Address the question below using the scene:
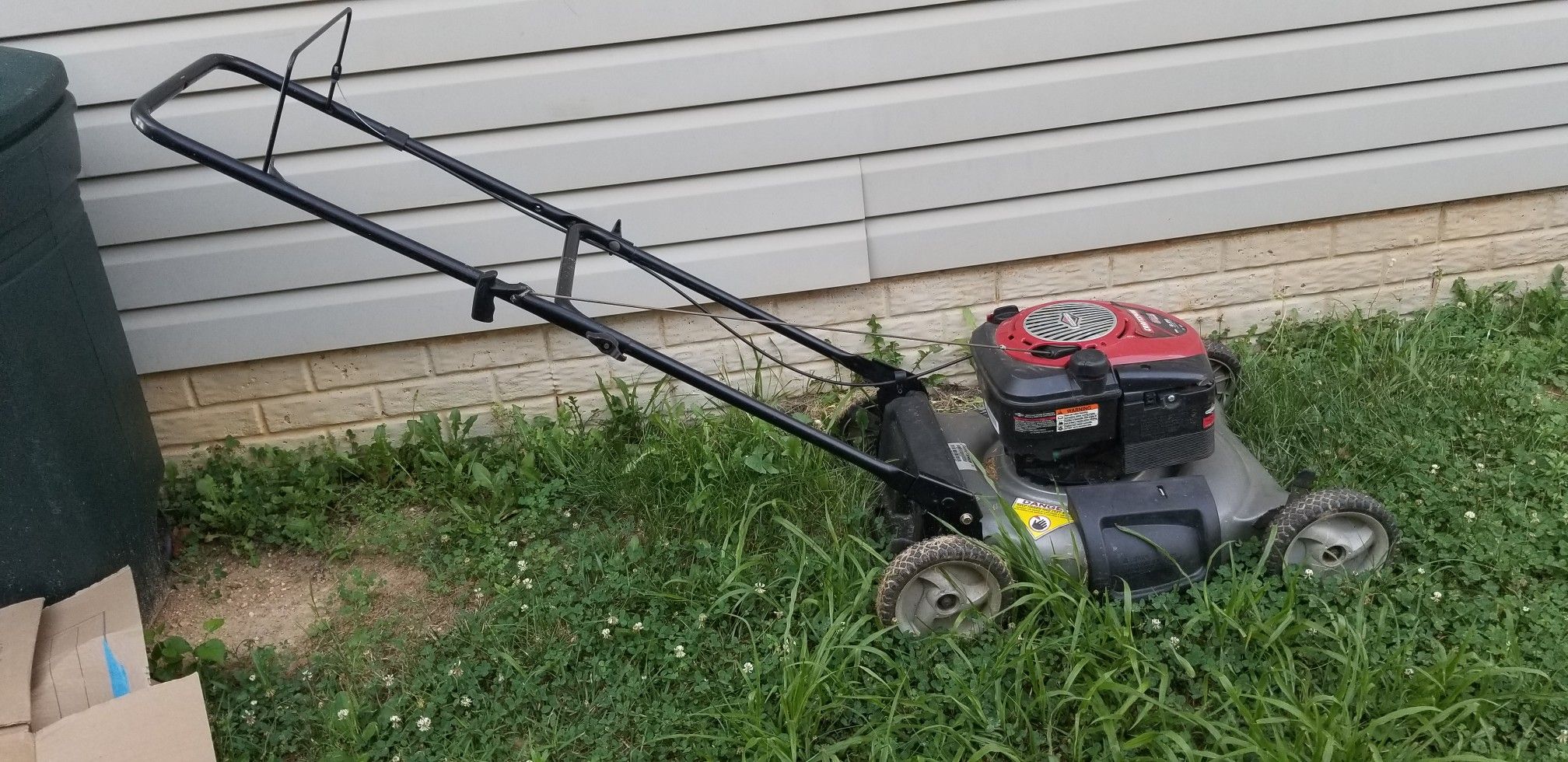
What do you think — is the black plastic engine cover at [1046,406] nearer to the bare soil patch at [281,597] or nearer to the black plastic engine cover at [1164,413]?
the black plastic engine cover at [1164,413]

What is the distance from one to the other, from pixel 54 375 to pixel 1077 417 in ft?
7.26

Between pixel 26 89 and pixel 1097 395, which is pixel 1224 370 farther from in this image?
pixel 26 89

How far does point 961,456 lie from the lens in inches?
117

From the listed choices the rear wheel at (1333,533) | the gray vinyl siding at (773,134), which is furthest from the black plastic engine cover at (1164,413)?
the gray vinyl siding at (773,134)

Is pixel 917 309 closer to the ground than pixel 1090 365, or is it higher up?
closer to the ground

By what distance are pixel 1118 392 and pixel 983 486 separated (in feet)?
1.23

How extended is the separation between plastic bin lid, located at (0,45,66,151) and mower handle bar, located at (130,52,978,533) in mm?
191

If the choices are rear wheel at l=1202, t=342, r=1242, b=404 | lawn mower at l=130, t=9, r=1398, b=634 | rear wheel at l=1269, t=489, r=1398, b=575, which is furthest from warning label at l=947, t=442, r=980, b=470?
rear wheel at l=1202, t=342, r=1242, b=404

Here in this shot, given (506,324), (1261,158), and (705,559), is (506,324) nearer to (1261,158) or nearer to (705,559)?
(705,559)

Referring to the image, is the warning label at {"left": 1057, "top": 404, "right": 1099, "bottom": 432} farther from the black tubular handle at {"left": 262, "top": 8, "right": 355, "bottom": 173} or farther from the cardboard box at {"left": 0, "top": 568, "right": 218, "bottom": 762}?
the cardboard box at {"left": 0, "top": 568, "right": 218, "bottom": 762}

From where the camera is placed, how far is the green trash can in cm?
257

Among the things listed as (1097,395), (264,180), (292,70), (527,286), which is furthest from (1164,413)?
(292,70)

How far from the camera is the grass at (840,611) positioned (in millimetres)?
2436

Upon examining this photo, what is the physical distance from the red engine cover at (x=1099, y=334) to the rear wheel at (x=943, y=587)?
0.45 m
